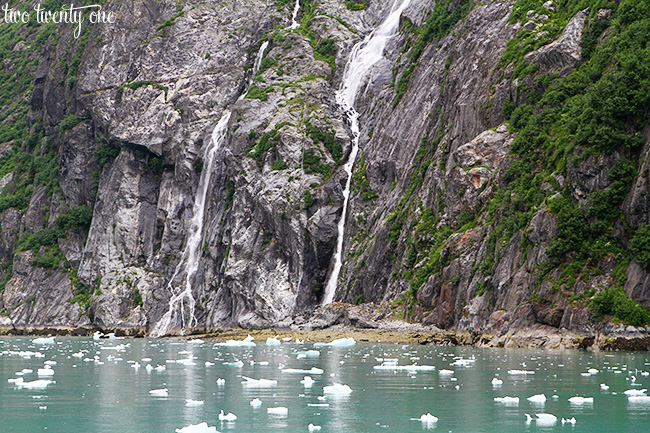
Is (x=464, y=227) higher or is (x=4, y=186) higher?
(x=4, y=186)

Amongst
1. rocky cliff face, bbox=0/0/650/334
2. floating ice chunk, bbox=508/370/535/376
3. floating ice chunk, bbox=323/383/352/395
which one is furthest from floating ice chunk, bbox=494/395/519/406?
rocky cliff face, bbox=0/0/650/334

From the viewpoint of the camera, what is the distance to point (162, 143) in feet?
314

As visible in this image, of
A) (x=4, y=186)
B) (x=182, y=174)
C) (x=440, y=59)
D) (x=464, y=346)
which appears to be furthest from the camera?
(x=4, y=186)

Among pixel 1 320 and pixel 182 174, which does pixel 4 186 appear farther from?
pixel 182 174

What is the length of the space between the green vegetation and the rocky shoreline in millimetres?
25629

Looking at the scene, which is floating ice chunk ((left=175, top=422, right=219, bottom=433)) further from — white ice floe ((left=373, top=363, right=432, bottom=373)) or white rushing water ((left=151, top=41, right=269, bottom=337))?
white rushing water ((left=151, top=41, right=269, bottom=337))

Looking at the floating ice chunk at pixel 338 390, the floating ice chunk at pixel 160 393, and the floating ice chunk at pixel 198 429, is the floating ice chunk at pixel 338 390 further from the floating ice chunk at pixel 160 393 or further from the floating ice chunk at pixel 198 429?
the floating ice chunk at pixel 198 429

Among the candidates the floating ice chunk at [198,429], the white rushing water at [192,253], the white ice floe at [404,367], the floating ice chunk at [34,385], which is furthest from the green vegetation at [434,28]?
the floating ice chunk at [198,429]

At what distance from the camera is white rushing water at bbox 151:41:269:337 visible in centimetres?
8362

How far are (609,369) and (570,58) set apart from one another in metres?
31.6

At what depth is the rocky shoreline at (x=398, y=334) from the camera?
3894 cm

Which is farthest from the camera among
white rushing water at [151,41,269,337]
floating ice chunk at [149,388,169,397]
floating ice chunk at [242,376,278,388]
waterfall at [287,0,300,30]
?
waterfall at [287,0,300,30]

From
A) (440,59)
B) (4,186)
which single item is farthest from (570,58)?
(4,186)

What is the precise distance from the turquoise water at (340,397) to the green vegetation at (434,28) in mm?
46641
